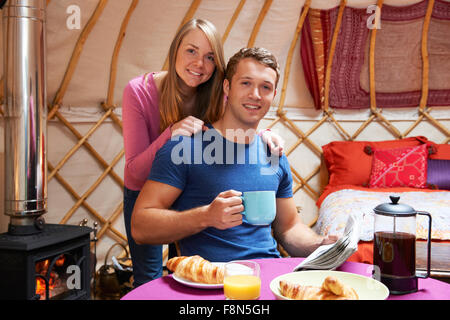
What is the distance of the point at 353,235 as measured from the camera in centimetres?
94

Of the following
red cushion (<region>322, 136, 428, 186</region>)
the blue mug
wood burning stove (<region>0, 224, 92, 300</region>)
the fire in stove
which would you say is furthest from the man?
red cushion (<region>322, 136, 428, 186</region>)

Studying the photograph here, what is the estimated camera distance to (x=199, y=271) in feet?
2.72

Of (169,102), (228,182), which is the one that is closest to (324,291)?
(228,182)

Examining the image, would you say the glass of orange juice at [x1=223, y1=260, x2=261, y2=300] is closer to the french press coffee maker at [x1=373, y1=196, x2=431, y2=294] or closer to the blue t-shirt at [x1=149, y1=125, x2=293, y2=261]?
the french press coffee maker at [x1=373, y1=196, x2=431, y2=294]

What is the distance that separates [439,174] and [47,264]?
2.51m

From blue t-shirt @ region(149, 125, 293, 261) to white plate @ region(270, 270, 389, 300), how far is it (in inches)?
12.6

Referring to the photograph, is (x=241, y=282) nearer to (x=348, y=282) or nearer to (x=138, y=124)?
(x=348, y=282)

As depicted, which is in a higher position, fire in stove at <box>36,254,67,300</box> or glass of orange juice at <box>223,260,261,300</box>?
glass of orange juice at <box>223,260,261,300</box>

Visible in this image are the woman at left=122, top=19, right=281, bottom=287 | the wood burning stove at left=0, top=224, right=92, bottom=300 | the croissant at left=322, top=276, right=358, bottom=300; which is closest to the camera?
the croissant at left=322, top=276, right=358, bottom=300

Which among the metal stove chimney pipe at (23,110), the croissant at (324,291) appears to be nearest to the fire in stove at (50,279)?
the metal stove chimney pipe at (23,110)

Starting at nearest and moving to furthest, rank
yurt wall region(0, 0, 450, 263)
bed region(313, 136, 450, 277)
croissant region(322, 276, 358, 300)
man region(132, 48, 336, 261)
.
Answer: croissant region(322, 276, 358, 300) → man region(132, 48, 336, 261) → yurt wall region(0, 0, 450, 263) → bed region(313, 136, 450, 277)

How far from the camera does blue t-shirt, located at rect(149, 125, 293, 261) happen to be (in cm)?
118
